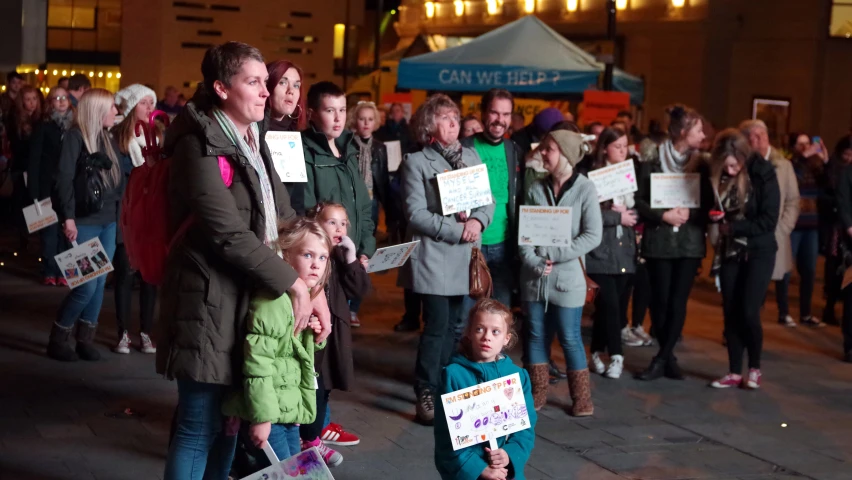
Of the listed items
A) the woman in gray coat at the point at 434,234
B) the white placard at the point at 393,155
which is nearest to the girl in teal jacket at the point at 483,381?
the woman in gray coat at the point at 434,234

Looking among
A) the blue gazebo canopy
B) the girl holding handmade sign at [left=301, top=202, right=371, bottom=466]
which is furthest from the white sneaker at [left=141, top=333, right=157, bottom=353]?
the blue gazebo canopy

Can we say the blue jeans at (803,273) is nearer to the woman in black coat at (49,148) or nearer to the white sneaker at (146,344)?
the white sneaker at (146,344)

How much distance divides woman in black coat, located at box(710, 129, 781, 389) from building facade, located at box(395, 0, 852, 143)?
1826 centimetres

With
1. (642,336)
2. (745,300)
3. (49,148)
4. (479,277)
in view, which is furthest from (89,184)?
(642,336)

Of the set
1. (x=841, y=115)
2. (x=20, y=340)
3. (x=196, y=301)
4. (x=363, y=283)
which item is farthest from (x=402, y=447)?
(x=841, y=115)

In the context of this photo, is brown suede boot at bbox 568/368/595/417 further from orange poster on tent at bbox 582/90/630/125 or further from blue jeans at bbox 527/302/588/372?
orange poster on tent at bbox 582/90/630/125

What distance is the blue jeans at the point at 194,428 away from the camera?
4.48 meters

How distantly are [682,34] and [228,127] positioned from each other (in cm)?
2422

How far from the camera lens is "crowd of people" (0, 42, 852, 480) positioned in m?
4.40

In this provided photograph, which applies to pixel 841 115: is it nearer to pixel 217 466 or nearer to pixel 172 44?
pixel 172 44

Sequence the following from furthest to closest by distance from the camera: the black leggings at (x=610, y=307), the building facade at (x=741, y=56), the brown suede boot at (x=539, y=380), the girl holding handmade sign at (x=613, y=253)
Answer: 1. the building facade at (x=741, y=56)
2. the black leggings at (x=610, y=307)
3. the girl holding handmade sign at (x=613, y=253)
4. the brown suede boot at (x=539, y=380)

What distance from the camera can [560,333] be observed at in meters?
7.48

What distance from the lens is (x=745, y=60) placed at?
27078 millimetres

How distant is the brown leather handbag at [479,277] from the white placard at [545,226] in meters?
0.39
